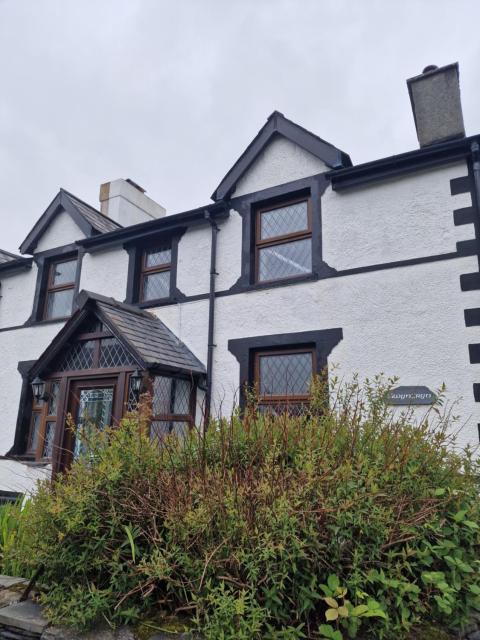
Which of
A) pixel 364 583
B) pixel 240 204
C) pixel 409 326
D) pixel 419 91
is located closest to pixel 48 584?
pixel 364 583

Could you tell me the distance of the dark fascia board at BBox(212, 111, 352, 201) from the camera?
755 cm

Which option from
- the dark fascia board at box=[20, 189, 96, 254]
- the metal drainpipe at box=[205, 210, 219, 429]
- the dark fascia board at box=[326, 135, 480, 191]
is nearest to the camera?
the dark fascia board at box=[326, 135, 480, 191]

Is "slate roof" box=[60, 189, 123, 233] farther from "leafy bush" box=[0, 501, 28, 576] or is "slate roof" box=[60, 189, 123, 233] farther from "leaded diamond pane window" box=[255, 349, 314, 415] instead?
"leafy bush" box=[0, 501, 28, 576]

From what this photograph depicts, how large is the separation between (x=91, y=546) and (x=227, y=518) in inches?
35.7

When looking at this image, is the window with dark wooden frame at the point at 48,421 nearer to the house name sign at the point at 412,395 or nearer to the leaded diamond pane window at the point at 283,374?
the leaded diamond pane window at the point at 283,374

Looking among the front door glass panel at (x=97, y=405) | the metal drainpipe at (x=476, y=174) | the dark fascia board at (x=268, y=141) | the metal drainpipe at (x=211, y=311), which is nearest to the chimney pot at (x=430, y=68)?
the dark fascia board at (x=268, y=141)

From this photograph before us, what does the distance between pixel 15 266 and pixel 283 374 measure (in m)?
7.56

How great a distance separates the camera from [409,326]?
6.36 m

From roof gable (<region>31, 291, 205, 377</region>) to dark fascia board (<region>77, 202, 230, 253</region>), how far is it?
1.75 meters

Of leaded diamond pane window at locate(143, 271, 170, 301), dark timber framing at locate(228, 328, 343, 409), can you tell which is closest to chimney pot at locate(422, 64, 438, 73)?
dark timber framing at locate(228, 328, 343, 409)

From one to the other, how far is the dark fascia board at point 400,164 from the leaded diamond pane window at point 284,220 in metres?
0.76

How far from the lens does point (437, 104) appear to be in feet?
23.6

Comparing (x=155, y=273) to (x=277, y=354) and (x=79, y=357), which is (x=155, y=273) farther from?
(x=277, y=354)

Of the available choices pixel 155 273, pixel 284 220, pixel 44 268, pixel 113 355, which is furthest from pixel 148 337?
pixel 44 268
